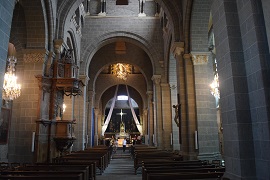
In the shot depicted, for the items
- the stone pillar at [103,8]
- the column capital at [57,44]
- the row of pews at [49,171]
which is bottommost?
the row of pews at [49,171]

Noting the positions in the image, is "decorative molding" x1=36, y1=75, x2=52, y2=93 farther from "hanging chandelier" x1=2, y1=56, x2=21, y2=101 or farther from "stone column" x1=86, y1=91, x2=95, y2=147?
"stone column" x1=86, y1=91, x2=95, y2=147

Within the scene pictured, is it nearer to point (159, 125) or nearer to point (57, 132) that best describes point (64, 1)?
point (57, 132)

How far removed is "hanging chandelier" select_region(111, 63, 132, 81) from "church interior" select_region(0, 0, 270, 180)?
3.36 m

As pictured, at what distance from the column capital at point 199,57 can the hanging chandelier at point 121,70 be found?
543 inches

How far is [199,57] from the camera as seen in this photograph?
8.24 m

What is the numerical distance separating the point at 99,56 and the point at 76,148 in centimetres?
798

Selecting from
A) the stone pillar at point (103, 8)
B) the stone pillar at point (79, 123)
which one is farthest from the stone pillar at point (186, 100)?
the stone pillar at point (103, 8)

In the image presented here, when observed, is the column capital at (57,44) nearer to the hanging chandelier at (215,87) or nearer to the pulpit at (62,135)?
the pulpit at (62,135)

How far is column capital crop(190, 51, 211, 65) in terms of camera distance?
26.9ft

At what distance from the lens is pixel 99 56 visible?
18.7m

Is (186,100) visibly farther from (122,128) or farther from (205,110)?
(122,128)

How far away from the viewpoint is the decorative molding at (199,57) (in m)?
8.18

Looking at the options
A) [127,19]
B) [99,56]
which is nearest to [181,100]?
[127,19]

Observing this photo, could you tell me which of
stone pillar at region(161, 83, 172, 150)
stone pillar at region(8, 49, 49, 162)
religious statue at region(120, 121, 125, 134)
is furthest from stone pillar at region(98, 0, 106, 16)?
religious statue at region(120, 121, 125, 134)
